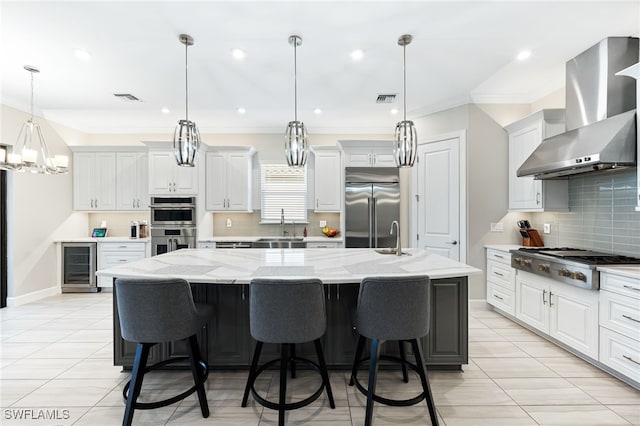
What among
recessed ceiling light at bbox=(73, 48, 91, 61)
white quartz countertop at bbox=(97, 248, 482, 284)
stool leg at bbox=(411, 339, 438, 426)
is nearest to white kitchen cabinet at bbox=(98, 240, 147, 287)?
white quartz countertop at bbox=(97, 248, 482, 284)

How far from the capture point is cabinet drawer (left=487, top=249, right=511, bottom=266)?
12.7 feet

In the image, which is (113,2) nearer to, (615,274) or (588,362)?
(615,274)

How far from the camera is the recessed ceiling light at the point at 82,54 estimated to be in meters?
3.07

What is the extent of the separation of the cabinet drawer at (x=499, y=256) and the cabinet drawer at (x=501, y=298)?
350 mm

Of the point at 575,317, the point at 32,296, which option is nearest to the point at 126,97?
the point at 32,296

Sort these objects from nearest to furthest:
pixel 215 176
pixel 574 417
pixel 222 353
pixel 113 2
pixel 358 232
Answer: pixel 574 417
pixel 113 2
pixel 222 353
pixel 358 232
pixel 215 176

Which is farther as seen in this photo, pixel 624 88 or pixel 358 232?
pixel 358 232

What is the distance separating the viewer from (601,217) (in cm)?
336

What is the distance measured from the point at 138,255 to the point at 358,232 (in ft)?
12.2

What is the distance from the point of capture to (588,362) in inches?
113

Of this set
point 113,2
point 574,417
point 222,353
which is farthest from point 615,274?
point 113,2

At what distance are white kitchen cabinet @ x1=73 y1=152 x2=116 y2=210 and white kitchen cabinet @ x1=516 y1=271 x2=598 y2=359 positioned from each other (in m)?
6.38

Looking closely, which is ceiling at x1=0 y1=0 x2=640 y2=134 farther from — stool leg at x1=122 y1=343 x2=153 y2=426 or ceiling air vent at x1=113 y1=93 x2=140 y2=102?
stool leg at x1=122 y1=343 x2=153 y2=426

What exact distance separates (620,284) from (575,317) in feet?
1.89
